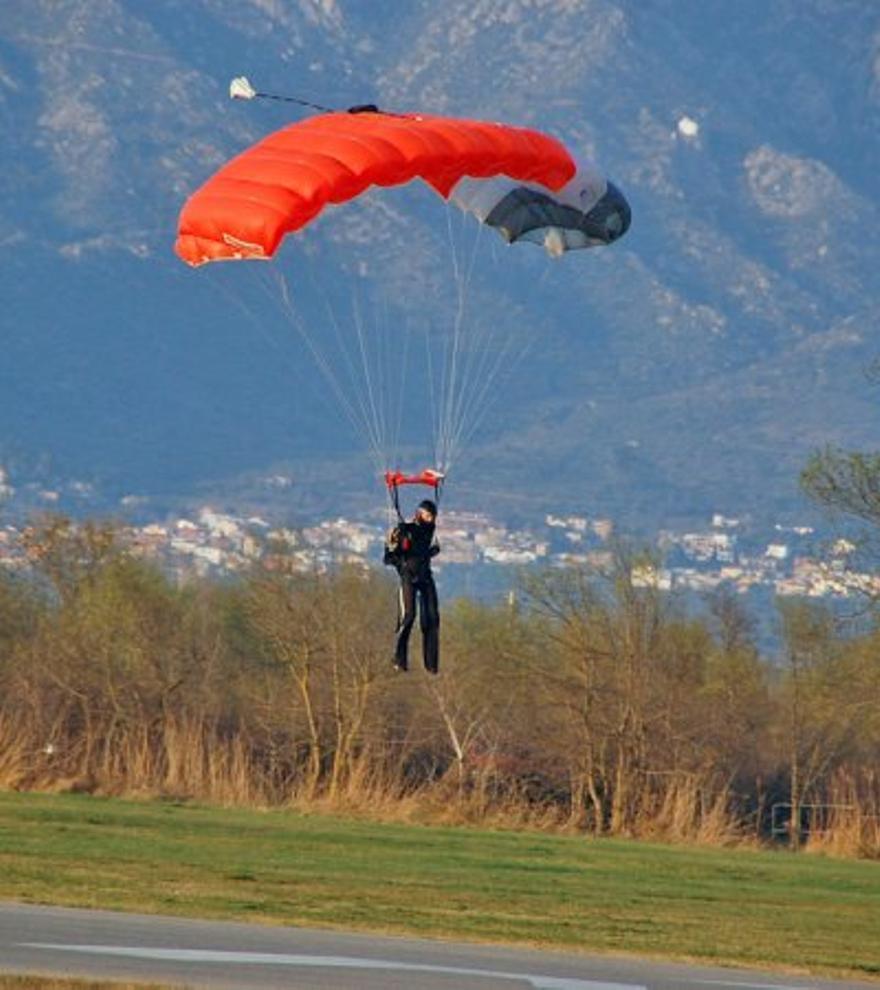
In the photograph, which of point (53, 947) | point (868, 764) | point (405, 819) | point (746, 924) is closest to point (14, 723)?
point (405, 819)

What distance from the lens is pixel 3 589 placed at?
4941 centimetres

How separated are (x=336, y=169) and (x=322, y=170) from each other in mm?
116

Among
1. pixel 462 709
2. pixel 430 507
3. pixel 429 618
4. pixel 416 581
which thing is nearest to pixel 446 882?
pixel 429 618

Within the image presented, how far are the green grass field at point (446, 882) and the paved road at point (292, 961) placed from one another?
35.0 inches

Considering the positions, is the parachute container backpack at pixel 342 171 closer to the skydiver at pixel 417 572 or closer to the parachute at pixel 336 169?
the parachute at pixel 336 169

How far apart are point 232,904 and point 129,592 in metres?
25.1

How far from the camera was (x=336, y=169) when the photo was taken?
2436 cm

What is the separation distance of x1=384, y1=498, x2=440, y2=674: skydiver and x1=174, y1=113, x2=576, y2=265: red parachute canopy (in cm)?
245

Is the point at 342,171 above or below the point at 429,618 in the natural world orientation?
above

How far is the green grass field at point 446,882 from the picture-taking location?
74.0 feet

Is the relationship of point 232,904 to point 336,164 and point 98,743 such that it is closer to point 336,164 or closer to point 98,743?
point 336,164

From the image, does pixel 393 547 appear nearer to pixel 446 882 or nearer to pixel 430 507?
pixel 430 507

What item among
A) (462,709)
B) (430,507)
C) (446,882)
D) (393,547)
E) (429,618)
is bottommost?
(446,882)

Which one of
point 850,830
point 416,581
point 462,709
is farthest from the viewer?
point 462,709
